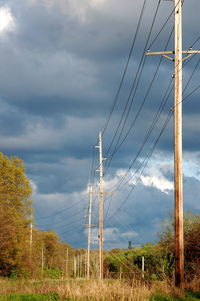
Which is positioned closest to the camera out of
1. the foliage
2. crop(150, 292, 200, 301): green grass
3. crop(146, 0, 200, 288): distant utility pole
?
crop(150, 292, 200, 301): green grass

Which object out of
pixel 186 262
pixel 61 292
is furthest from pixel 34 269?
pixel 61 292

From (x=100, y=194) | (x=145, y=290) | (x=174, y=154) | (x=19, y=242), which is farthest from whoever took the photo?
(x=19, y=242)

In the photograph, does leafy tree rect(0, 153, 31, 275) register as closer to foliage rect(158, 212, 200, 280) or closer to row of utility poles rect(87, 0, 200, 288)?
foliage rect(158, 212, 200, 280)

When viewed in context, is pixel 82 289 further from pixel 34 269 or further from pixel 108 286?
pixel 34 269

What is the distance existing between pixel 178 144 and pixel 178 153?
0.37m

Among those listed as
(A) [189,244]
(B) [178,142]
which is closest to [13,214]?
(A) [189,244]

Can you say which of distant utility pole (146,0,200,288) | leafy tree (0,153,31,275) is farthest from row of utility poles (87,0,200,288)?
leafy tree (0,153,31,275)

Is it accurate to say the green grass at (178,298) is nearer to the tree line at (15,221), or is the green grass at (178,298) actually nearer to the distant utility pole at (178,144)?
the distant utility pole at (178,144)

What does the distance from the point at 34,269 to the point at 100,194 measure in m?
19.3

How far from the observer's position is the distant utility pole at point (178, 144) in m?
17.5

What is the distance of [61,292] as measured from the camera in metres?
17.3

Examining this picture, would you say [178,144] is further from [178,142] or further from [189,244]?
[189,244]

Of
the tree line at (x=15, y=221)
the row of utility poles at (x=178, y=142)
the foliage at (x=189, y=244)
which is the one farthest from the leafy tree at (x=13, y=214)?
the row of utility poles at (x=178, y=142)

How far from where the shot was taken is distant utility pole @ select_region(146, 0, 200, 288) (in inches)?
690
